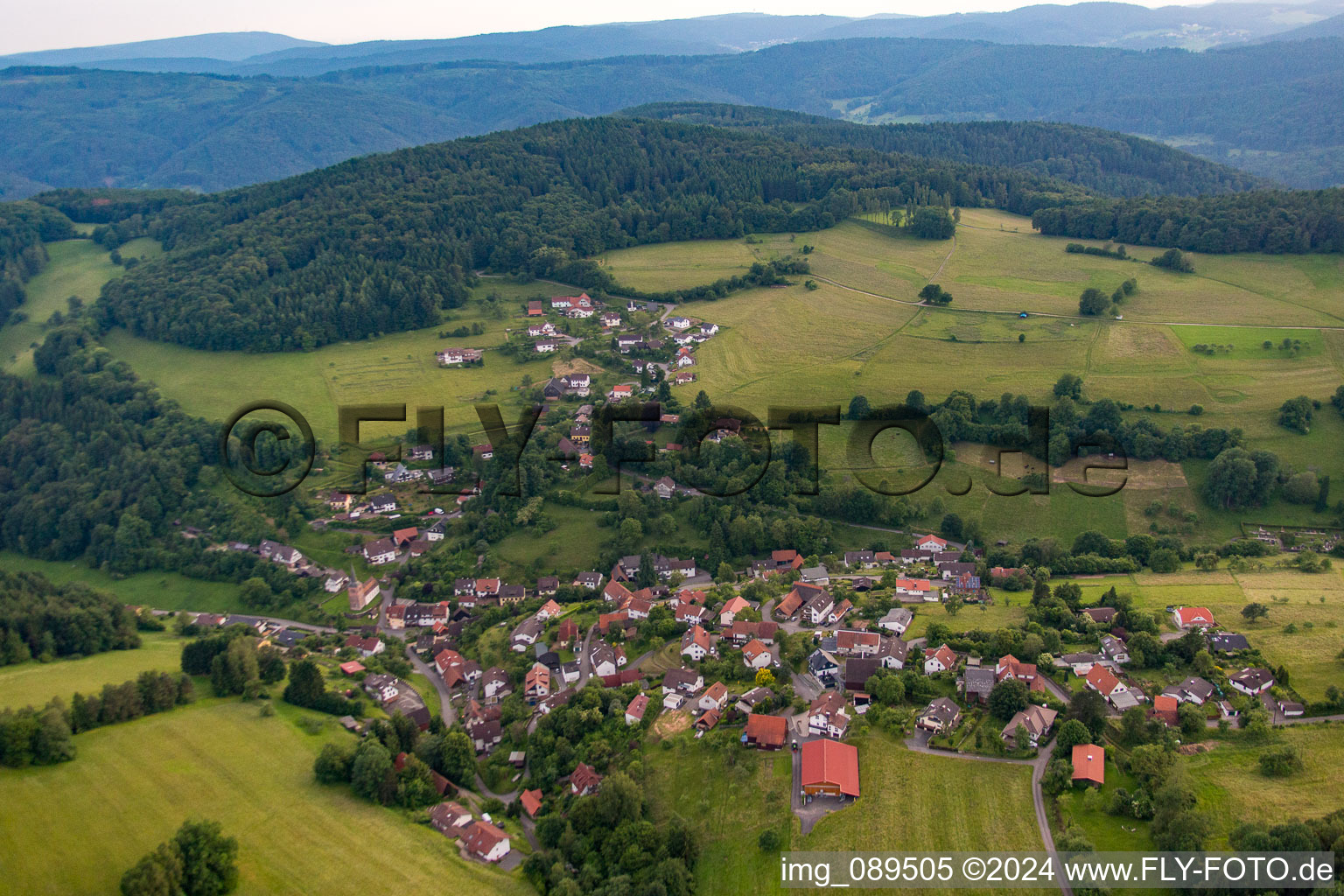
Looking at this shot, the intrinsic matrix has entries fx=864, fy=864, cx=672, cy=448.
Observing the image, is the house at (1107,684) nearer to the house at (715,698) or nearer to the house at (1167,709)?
the house at (1167,709)

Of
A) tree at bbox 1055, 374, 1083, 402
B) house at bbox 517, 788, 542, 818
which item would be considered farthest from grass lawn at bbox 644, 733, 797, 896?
tree at bbox 1055, 374, 1083, 402

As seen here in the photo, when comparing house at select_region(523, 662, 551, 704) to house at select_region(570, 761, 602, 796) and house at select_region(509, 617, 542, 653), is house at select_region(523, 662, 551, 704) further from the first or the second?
house at select_region(570, 761, 602, 796)

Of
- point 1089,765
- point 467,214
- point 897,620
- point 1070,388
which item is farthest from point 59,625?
point 467,214

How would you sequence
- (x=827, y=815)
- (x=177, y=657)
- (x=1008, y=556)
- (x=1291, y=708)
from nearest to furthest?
(x=827, y=815) → (x=1291, y=708) → (x=177, y=657) → (x=1008, y=556)

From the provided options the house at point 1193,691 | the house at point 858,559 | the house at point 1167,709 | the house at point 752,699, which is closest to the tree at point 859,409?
the house at point 858,559

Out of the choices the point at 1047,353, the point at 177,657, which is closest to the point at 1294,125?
the point at 1047,353

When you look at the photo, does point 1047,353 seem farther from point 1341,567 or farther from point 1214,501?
point 1341,567

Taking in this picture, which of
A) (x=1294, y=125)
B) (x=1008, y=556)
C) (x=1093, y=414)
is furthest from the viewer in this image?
(x=1294, y=125)
